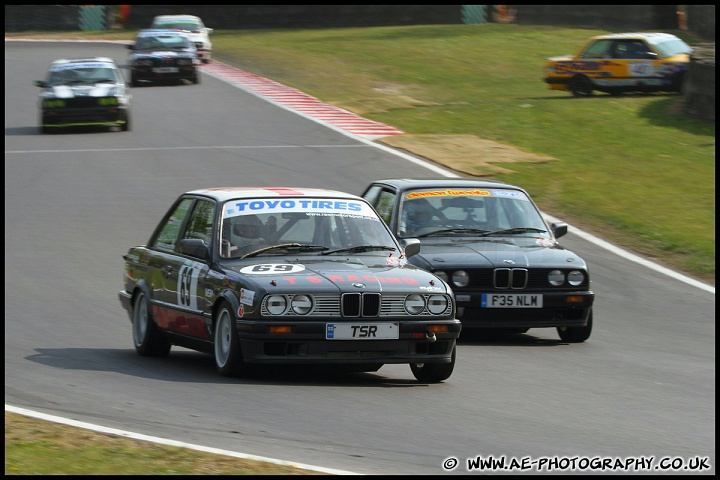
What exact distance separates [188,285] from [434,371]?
2020mm

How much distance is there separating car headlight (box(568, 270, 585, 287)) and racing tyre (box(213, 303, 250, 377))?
3.95m

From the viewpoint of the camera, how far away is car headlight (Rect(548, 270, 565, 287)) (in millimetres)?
11812

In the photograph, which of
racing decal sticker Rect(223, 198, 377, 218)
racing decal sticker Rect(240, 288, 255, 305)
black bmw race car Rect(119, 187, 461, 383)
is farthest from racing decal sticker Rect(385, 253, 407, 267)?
racing decal sticker Rect(240, 288, 255, 305)

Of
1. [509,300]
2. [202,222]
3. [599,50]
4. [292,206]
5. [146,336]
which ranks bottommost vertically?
[146,336]

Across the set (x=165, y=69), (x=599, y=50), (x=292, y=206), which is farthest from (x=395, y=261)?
(x=165, y=69)

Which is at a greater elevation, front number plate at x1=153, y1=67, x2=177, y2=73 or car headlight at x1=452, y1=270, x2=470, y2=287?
front number plate at x1=153, y1=67, x2=177, y2=73

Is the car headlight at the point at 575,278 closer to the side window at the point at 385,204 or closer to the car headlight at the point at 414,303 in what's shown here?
the side window at the point at 385,204

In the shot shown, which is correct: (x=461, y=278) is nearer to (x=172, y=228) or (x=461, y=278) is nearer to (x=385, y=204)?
(x=385, y=204)

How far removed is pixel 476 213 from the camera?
12.8 metres

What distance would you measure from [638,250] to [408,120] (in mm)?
13244

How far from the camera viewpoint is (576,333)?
39.2ft

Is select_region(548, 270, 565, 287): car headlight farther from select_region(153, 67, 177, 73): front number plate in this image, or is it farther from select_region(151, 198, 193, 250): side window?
select_region(153, 67, 177, 73): front number plate

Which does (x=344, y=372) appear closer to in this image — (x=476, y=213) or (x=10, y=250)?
(x=476, y=213)

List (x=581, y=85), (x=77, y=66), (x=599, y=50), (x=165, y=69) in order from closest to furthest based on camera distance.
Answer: (x=77, y=66) < (x=599, y=50) < (x=581, y=85) < (x=165, y=69)
